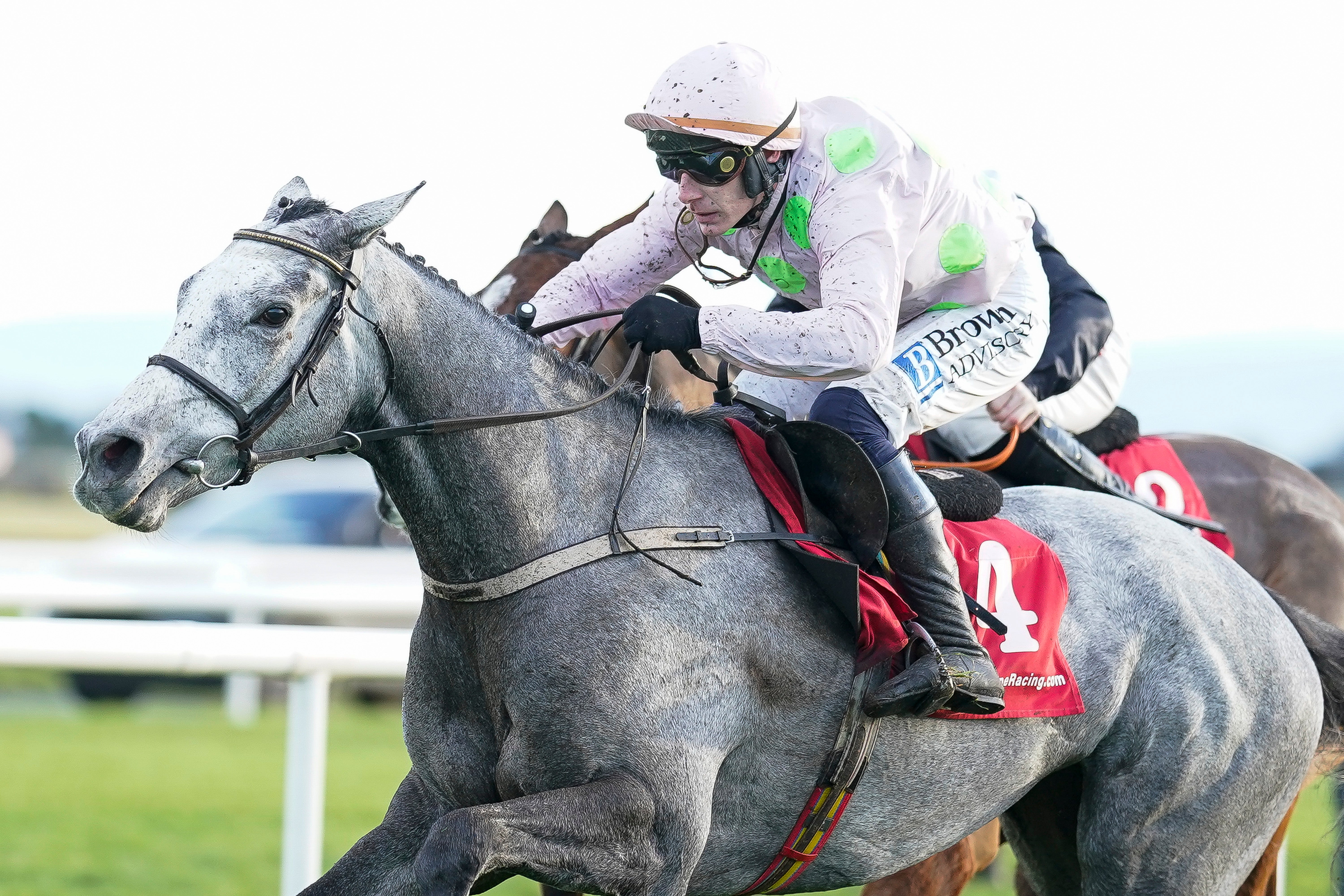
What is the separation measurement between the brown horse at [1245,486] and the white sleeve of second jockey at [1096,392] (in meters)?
0.79

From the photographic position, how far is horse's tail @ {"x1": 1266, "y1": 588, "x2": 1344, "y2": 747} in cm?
409

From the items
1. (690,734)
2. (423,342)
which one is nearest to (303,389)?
(423,342)

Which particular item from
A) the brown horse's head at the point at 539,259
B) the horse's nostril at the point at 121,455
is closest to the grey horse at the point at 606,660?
the horse's nostril at the point at 121,455

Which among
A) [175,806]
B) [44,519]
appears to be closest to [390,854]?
[175,806]

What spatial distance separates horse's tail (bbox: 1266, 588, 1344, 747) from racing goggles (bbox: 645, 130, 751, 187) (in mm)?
1946

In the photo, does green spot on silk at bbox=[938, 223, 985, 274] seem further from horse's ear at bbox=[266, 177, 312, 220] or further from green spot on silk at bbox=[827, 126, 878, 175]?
horse's ear at bbox=[266, 177, 312, 220]

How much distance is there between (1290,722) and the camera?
3881mm

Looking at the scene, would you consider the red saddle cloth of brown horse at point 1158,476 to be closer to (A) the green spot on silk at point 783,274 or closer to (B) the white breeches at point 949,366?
(B) the white breeches at point 949,366

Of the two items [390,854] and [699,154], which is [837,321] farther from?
[390,854]

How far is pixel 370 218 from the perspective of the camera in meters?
2.86

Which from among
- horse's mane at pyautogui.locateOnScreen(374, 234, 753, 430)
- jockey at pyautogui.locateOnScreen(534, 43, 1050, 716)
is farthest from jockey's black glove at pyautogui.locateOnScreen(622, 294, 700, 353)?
horse's mane at pyautogui.locateOnScreen(374, 234, 753, 430)

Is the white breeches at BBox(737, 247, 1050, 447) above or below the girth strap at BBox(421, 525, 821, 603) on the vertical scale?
above

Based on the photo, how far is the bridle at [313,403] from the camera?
2.66 m

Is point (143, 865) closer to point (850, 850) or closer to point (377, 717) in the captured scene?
point (850, 850)
